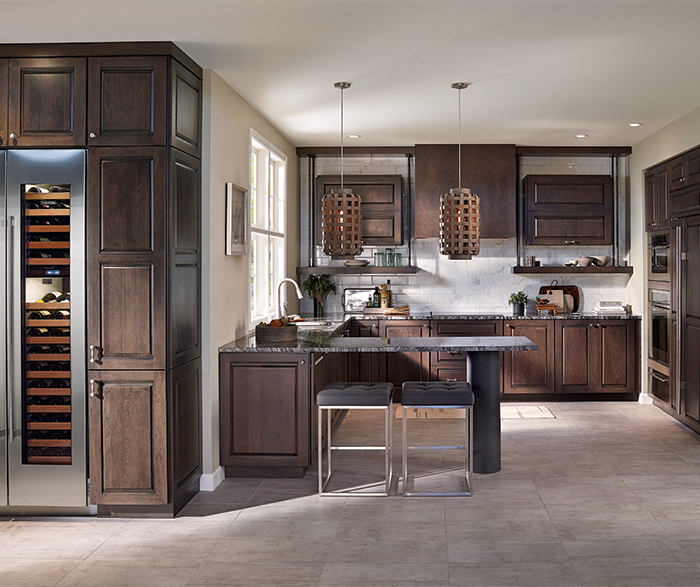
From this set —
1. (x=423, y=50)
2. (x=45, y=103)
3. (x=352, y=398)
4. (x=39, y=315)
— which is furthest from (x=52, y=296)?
(x=423, y=50)

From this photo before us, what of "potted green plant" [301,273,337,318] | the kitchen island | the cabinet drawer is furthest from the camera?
"potted green plant" [301,273,337,318]

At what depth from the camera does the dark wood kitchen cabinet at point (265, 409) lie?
454cm

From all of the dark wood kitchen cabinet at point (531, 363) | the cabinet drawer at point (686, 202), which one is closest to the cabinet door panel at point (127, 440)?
the dark wood kitchen cabinet at point (531, 363)

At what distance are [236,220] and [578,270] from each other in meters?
4.19

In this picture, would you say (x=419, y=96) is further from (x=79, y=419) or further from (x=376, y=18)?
(x=79, y=419)

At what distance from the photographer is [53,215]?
3.88 m

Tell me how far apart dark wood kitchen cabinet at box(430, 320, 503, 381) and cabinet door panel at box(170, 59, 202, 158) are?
11.7ft

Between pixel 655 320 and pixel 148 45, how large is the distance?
5278 mm

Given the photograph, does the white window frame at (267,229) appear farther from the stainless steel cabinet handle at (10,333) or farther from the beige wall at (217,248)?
the stainless steel cabinet handle at (10,333)

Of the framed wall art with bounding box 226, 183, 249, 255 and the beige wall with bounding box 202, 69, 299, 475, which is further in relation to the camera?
the framed wall art with bounding box 226, 183, 249, 255

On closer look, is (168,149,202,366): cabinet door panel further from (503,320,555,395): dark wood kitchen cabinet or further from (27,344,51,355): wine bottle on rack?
(503,320,555,395): dark wood kitchen cabinet

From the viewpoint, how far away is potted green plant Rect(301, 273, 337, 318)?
753 cm

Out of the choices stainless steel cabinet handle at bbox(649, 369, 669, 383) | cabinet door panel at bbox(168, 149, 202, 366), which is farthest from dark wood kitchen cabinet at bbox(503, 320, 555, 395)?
cabinet door panel at bbox(168, 149, 202, 366)

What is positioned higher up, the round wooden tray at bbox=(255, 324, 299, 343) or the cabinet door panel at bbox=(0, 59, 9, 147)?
the cabinet door panel at bbox=(0, 59, 9, 147)
